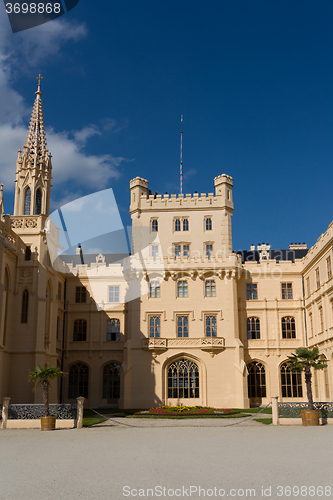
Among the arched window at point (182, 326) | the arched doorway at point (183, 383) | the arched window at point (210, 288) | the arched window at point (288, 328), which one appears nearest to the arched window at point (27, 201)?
the arched window at point (182, 326)

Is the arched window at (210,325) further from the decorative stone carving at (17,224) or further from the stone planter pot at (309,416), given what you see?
the decorative stone carving at (17,224)

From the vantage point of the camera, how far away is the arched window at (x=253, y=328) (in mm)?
45719

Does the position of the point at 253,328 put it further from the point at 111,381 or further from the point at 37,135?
the point at 37,135

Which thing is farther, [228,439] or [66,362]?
[66,362]

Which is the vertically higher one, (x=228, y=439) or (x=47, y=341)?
(x=47, y=341)

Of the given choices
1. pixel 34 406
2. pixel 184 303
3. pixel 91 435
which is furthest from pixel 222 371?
pixel 91 435

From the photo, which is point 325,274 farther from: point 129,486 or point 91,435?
point 129,486

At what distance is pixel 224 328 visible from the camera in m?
43.4

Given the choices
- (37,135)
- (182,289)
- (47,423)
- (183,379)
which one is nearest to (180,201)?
(182,289)

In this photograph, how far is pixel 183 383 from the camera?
1678 inches

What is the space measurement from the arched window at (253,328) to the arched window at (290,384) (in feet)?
12.3

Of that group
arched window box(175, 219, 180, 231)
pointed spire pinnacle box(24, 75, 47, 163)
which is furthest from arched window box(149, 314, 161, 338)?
pointed spire pinnacle box(24, 75, 47, 163)

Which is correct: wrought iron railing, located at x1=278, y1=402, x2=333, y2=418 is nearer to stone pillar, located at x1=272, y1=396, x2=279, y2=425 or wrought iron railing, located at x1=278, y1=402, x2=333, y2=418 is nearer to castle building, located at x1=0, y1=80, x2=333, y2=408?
stone pillar, located at x1=272, y1=396, x2=279, y2=425

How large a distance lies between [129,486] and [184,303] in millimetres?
33852
